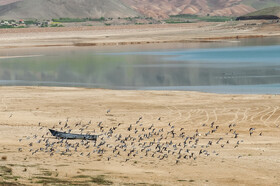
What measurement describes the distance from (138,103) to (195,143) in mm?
12228

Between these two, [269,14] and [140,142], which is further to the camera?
[269,14]

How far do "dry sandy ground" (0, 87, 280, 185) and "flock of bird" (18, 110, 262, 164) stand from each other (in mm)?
78

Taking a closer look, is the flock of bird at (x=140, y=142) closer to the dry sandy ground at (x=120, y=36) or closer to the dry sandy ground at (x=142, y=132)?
the dry sandy ground at (x=142, y=132)

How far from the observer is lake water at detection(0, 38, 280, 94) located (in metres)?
46.2

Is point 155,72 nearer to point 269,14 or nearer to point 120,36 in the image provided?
point 120,36

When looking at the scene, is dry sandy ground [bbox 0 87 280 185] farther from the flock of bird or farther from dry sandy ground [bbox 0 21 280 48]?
dry sandy ground [bbox 0 21 280 48]

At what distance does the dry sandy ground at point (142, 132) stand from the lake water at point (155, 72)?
5801mm

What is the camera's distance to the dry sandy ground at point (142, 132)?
59.5 ft

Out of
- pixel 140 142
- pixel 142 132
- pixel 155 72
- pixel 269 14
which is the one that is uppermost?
pixel 269 14

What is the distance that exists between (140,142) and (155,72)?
33.0 metres

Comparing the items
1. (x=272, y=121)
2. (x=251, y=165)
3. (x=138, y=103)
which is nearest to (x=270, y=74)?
(x=138, y=103)

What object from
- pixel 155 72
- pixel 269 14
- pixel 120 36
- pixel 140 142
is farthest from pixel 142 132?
pixel 269 14

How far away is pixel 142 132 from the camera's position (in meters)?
26.5

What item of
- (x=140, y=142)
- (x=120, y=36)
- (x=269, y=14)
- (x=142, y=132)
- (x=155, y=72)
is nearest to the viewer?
Answer: (x=140, y=142)
